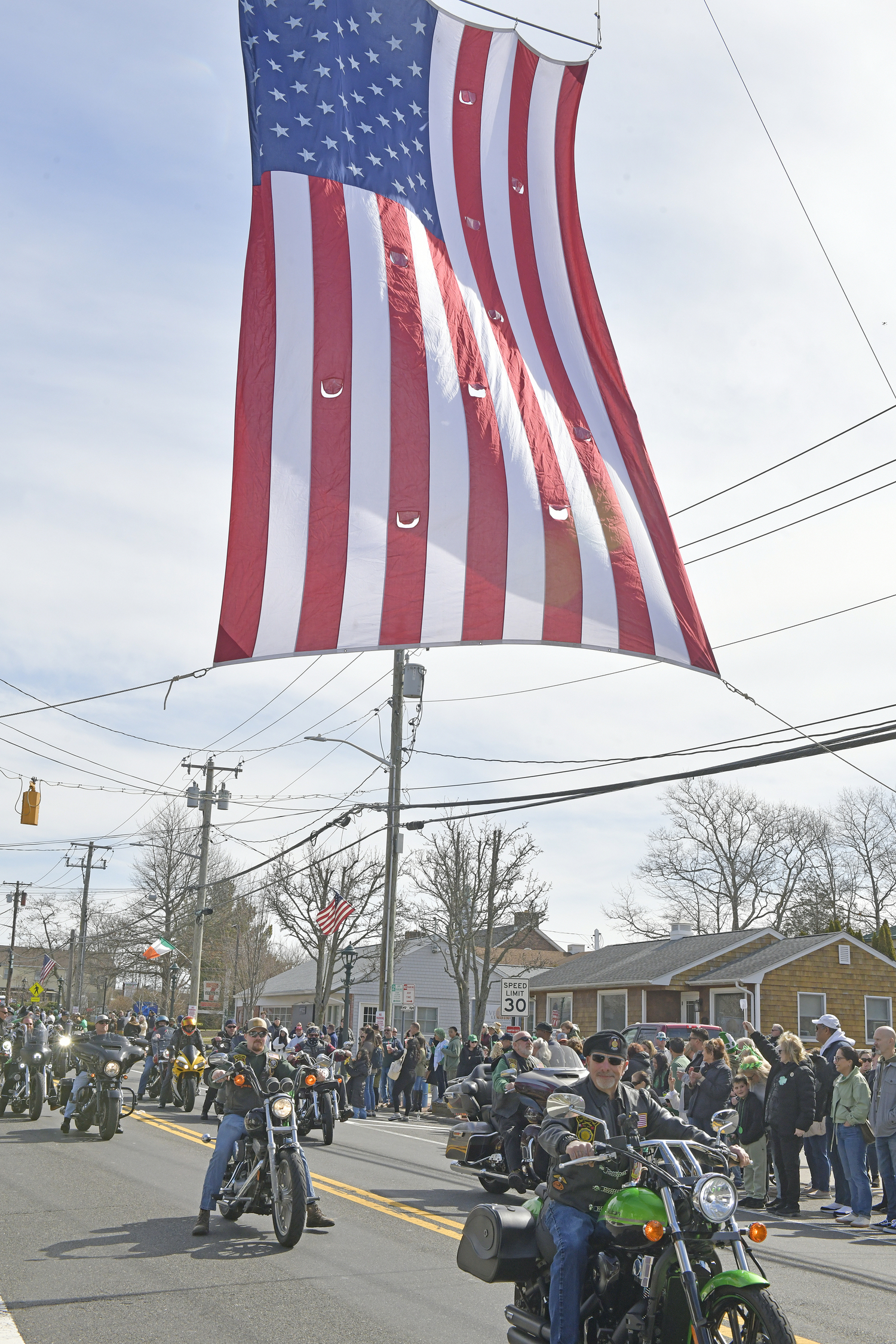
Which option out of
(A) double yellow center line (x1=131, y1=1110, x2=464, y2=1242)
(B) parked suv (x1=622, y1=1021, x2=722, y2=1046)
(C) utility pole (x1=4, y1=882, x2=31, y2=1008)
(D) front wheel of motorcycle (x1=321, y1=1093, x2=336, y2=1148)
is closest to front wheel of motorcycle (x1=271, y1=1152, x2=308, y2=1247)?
(A) double yellow center line (x1=131, y1=1110, x2=464, y2=1242)

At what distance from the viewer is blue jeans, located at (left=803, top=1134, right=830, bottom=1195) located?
14758 mm

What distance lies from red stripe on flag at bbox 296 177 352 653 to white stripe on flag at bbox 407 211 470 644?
1.97 feet

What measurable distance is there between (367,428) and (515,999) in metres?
21.4

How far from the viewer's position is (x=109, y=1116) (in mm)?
17000

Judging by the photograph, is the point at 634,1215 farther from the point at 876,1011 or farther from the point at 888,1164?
the point at 876,1011

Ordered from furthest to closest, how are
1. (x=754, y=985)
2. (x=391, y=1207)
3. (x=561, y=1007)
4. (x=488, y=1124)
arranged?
1. (x=561, y=1007)
2. (x=754, y=985)
3. (x=488, y=1124)
4. (x=391, y=1207)

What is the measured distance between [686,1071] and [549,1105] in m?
13.3

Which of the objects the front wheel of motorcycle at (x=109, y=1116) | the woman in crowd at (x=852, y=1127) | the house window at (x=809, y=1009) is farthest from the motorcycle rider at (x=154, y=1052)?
the house window at (x=809, y=1009)

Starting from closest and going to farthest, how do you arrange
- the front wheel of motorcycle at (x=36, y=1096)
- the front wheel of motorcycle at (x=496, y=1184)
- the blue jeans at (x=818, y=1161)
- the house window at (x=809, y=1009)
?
the front wheel of motorcycle at (x=496, y=1184) → the blue jeans at (x=818, y=1161) → the front wheel of motorcycle at (x=36, y=1096) → the house window at (x=809, y=1009)

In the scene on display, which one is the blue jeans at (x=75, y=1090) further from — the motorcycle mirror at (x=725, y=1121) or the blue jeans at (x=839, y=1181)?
the motorcycle mirror at (x=725, y=1121)

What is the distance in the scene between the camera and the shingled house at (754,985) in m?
35.5

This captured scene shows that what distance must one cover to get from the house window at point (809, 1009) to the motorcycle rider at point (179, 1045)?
18957 millimetres

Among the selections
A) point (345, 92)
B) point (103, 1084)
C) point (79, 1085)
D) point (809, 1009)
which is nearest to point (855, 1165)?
point (103, 1084)

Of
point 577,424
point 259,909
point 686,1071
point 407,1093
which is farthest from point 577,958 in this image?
point 577,424
